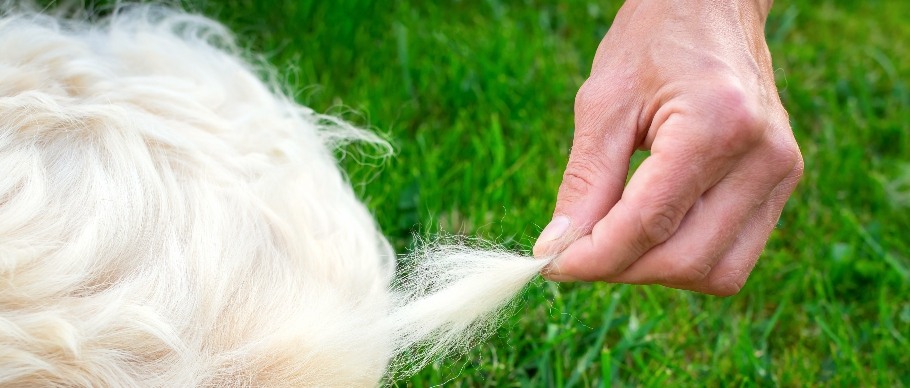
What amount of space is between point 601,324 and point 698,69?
739mm

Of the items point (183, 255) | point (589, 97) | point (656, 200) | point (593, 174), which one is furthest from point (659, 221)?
point (183, 255)

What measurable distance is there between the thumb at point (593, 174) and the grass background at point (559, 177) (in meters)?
0.38

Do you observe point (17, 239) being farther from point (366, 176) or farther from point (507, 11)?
point (507, 11)

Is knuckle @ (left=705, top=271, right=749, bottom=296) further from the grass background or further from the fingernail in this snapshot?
the grass background

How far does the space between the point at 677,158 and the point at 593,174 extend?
0.16 m

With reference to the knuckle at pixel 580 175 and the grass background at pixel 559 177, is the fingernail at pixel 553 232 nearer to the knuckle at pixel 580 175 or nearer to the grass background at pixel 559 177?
the knuckle at pixel 580 175

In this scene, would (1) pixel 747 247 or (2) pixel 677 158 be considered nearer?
(2) pixel 677 158

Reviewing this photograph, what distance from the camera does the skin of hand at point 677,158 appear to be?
1.10 m

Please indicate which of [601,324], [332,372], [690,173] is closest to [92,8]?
[332,372]

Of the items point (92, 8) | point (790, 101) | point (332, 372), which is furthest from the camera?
point (790, 101)

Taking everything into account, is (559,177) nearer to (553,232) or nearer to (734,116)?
(553,232)

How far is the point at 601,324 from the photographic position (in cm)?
173

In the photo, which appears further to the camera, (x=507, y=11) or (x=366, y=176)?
(x=507, y=11)

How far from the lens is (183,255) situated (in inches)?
48.2
